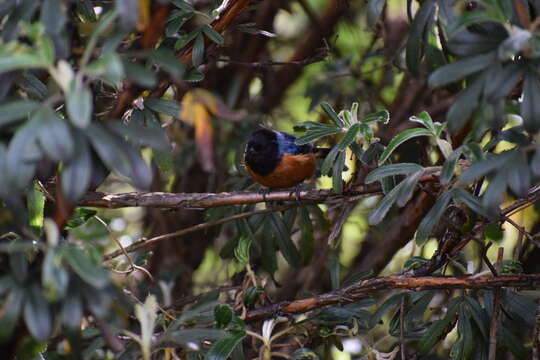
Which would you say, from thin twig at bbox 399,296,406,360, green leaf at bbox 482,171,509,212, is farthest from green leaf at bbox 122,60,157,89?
thin twig at bbox 399,296,406,360

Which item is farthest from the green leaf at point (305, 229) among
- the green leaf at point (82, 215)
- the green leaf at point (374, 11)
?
the green leaf at point (374, 11)

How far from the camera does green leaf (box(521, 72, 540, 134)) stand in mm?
1681

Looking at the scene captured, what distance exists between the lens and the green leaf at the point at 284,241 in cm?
321

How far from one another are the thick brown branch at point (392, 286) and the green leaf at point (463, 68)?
0.88 meters

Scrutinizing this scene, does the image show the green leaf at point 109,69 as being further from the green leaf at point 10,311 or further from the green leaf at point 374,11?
the green leaf at point 374,11

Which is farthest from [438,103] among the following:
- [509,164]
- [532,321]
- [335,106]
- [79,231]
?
[79,231]

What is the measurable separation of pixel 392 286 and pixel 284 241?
866 mm

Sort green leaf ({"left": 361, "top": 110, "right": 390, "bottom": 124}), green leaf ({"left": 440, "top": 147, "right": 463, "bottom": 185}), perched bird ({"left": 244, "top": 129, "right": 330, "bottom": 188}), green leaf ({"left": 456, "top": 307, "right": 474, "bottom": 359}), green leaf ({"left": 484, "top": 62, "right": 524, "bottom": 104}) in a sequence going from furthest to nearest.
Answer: perched bird ({"left": 244, "top": 129, "right": 330, "bottom": 188})
green leaf ({"left": 361, "top": 110, "right": 390, "bottom": 124})
green leaf ({"left": 456, "top": 307, "right": 474, "bottom": 359})
green leaf ({"left": 440, "top": 147, "right": 463, "bottom": 185})
green leaf ({"left": 484, "top": 62, "right": 524, "bottom": 104})

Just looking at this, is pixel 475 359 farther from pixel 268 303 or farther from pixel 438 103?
pixel 438 103

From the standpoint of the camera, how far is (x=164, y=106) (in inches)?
95.3

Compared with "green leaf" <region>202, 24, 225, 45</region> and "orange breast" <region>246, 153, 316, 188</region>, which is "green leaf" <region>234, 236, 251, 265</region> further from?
"orange breast" <region>246, 153, 316, 188</region>

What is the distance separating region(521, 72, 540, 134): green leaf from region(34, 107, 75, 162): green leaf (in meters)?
1.09

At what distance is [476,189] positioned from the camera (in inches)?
94.3

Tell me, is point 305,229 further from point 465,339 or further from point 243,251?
point 465,339
